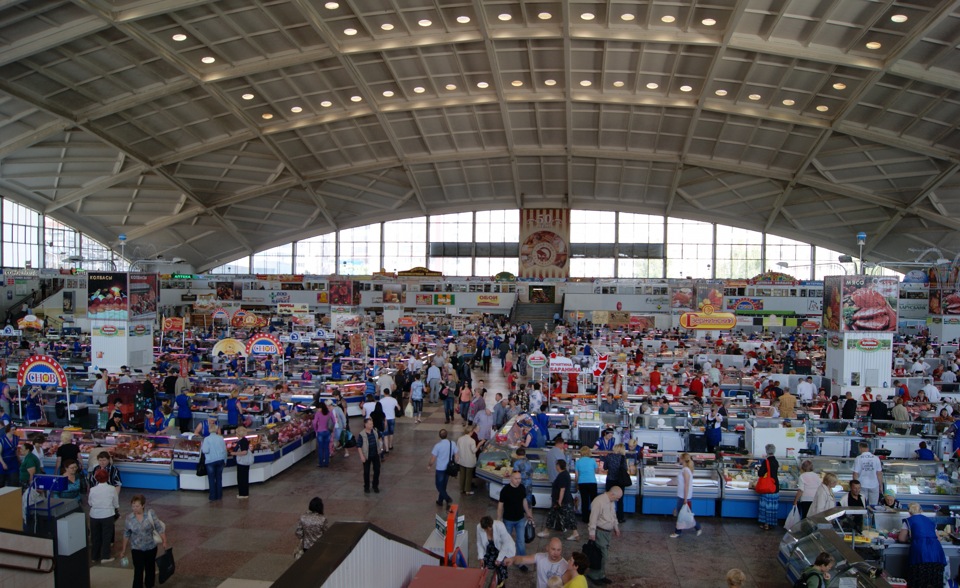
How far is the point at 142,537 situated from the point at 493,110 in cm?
3335

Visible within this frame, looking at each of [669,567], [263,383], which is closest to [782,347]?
[263,383]

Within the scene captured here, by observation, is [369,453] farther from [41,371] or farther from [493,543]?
[41,371]

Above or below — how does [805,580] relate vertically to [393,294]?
below

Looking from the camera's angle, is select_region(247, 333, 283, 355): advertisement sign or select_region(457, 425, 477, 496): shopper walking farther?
select_region(247, 333, 283, 355): advertisement sign

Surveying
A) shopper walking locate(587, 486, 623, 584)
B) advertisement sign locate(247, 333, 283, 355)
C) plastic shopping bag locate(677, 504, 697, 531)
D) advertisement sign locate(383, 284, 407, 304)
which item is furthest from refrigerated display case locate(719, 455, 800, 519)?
advertisement sign locate(383, 284, 407, 304)

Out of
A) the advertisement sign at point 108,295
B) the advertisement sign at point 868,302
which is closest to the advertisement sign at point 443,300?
the advertisement sign at point 108,295

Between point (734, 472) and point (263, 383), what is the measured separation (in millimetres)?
10879

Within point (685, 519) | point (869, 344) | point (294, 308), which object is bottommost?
point (685, 519)

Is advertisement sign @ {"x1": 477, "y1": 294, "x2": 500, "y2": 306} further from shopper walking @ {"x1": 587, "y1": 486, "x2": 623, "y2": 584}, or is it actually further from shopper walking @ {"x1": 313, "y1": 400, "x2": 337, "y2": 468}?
shopper walking @ {"x1": 587, "y1": 486, "x2": 623, "y2": 584}

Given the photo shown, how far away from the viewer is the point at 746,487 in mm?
9703

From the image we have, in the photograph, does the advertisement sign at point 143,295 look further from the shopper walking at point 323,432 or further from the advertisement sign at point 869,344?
the advertisement sign at point 869,344

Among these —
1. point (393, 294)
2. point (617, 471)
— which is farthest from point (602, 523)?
point (393, 294)

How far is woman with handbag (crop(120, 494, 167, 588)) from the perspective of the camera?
6.73m

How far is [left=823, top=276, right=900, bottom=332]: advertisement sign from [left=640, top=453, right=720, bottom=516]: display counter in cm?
858
